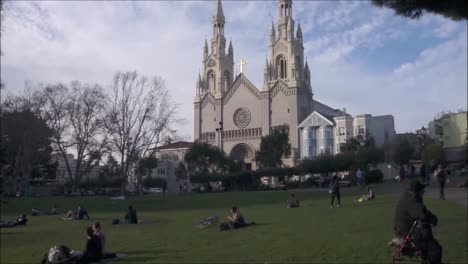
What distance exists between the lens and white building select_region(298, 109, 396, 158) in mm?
82000

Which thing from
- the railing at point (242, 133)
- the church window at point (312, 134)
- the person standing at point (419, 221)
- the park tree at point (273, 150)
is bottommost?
the person standing at point (419, 221)

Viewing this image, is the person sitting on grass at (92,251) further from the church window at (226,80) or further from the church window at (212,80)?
the church window at (212,80)

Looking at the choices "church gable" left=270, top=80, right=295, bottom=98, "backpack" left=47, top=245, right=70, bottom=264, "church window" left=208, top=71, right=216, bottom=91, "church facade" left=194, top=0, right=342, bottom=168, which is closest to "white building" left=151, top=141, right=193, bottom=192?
"church facade" left=194, top=0, right=342, bottom=168

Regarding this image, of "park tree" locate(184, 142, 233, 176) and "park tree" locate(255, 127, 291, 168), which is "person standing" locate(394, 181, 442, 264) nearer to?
"park tree" locate(255, 127, 291, 168)

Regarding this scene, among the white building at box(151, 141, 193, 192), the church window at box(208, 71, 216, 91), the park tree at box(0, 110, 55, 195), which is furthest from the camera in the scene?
the church window at box(208, 71, 216, 91)

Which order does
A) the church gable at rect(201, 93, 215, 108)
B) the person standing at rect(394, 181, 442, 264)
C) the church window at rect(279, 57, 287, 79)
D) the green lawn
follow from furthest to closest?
the church gable at rect(201, 93, 215, 108)
the church window at rect(279, 57, 287, 79)
the green lawn
the person standing at rect(394, 181, 442, 264)

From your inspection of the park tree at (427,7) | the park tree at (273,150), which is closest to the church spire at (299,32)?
the park tree at (273,150)

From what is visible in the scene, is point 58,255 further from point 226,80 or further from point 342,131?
point 226,80

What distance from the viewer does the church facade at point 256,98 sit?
90562 mm

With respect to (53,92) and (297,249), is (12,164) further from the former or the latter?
(297,249)

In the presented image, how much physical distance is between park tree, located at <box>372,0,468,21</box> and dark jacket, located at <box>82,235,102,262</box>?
8968 mm

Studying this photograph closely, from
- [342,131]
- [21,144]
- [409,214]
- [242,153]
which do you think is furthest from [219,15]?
[409,214]

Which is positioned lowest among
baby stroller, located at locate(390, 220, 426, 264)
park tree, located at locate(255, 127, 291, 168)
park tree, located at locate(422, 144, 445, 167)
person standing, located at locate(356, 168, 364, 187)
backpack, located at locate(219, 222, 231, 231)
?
backpack, located at locate(219, 222, 231, 231)

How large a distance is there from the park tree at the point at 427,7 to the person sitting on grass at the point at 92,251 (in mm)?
8973
